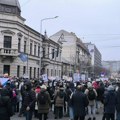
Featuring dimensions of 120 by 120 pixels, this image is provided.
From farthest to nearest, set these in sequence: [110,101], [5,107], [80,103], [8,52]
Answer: [8,52], [110,101], [80,103], [5,107]

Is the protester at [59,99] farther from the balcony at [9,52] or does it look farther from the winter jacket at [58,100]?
the balcony at [9,52]

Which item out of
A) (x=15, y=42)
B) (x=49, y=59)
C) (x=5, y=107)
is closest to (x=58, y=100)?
(x=5, y=107)

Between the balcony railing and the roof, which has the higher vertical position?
the roof

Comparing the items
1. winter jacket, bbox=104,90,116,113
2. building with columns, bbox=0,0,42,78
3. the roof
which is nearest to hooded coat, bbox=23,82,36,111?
winter jacket, bbox=104,90,116,113

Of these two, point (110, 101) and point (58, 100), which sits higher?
point (110, 101)

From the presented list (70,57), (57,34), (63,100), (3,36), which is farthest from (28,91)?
(57,34)

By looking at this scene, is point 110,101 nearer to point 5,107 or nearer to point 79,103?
point 79,103

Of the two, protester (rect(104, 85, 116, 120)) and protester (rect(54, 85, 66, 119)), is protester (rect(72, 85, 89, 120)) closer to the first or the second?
protester (rect(104, 85, 116, 120))

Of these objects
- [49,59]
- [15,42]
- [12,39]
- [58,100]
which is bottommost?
[58,100]

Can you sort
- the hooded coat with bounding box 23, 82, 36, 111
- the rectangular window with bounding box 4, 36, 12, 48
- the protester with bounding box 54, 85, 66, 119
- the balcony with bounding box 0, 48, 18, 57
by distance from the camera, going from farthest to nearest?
the rectangular window with bounding box 4, 36, 12, 48
the balcony with bounding box 0, 48, 18, 57
the protester with bounding box 54, 85, 66, 119
the hooded coat with bounding box 23, 82, 36, 111

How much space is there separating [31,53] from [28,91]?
154ft

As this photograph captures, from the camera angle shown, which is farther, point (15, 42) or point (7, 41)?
point (15, 42)

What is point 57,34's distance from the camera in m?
116

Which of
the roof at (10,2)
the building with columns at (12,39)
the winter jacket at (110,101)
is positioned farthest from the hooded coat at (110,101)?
the roof at (10,2)
